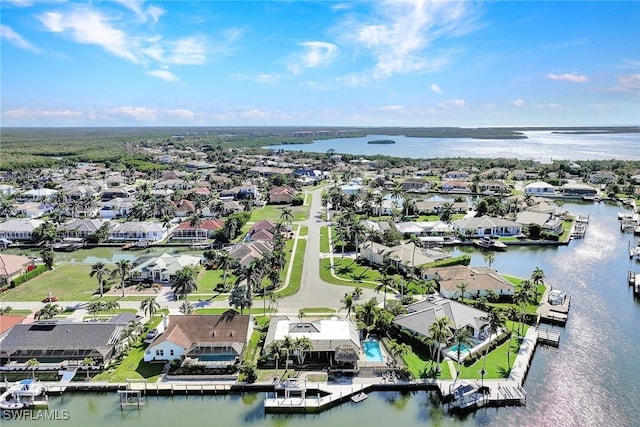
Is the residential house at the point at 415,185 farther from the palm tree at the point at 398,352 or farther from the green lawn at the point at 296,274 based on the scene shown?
the palm tree at the point at 398,352

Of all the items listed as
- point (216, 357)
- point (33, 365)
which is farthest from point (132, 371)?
point (33, 365)

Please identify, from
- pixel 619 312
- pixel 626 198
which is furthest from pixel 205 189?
pixel 626 198

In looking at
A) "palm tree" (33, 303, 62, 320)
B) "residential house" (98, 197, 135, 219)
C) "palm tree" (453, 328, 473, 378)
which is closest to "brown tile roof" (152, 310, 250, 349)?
"palm tree" (33, 303, 62, 320)

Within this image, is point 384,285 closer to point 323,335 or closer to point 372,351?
point 372,351

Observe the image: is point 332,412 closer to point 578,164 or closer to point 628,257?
point 628,257

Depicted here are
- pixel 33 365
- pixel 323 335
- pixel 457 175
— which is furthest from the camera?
pixel 457 175

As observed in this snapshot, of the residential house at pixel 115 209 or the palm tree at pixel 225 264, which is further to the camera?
the residential house at pixel 115 209

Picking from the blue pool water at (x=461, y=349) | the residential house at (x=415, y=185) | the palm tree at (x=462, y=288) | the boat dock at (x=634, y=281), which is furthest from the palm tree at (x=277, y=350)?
the residential house at (x=415, y=185)
